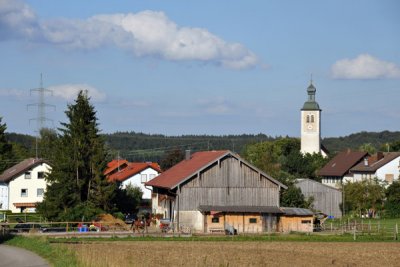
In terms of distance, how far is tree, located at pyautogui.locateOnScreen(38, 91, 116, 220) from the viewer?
66375 millimetres

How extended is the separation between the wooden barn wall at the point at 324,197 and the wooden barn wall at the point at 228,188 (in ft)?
78.7

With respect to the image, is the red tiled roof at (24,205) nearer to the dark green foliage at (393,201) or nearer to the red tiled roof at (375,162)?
the dark green foliage at (393,201)

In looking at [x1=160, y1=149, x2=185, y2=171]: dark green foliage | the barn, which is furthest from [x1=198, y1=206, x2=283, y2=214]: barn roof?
[x1=160, y1=149, x2=185, y2=171]: dark green foliage

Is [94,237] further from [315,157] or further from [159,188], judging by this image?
[315,157]

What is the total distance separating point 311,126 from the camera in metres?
152

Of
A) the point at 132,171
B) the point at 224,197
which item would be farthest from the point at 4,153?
the point at 224,197

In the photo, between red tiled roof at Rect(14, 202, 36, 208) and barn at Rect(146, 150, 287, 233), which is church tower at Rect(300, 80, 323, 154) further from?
barn at Rect(146, 150, 287, 233)

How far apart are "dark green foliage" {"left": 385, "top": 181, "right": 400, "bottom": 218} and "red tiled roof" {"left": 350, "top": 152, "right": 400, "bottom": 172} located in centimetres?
1491

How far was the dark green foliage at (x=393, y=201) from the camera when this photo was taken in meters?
85.9

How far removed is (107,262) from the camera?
2958 cm

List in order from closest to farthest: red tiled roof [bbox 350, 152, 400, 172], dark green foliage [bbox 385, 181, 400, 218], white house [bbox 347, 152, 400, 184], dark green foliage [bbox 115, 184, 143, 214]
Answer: dark green foliage [bbox 115, 184, 143, 214] → dark green foliage [bbox 385, 181, 400, 218] → white house [bbox 347, 152, 400, 184] → red tiled roof [bbox 350, 152, 400, 172]

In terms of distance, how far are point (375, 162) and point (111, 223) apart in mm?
54958

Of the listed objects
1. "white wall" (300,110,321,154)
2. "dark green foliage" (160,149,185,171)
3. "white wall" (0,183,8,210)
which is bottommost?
"white wall" (0,183,8,210)

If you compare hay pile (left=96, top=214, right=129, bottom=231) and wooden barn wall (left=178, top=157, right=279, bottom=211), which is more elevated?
wooden barn wall (left=178, top=157, right=279, bottom=211)
